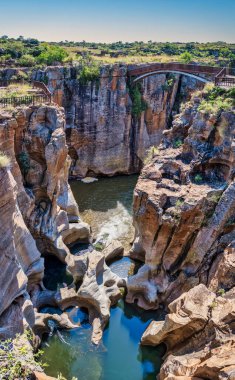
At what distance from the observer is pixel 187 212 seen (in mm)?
17188

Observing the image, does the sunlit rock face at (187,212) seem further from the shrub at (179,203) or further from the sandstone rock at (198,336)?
the sandstone rock at (198,336)

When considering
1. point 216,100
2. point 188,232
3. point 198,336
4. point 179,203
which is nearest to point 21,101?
point 179,203

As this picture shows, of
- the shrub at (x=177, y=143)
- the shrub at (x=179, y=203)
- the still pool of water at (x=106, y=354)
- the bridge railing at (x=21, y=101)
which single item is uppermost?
the bridge railing at (x=21, y=101)

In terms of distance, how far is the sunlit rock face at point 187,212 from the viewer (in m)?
16.7

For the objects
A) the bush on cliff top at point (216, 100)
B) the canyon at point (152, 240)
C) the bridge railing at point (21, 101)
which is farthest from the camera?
the bridge railing at point (21, 101)

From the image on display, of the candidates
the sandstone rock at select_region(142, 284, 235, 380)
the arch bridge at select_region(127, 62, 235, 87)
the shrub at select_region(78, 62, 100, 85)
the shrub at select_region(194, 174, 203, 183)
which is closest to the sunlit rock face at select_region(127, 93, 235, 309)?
the shrub at select_region(194, 174, 203, 183)

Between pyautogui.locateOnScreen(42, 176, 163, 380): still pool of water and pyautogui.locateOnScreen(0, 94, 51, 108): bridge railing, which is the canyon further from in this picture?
pyautogui.locateOnScreen(0, 94, 51, 108): bridge railing

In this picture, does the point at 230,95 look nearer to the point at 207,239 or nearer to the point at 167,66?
the point at 207,239

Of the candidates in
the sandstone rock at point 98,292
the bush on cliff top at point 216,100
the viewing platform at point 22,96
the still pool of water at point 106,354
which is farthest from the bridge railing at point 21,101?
the still pool of water at point 106,354

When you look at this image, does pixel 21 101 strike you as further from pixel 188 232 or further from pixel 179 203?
pixel 188 232

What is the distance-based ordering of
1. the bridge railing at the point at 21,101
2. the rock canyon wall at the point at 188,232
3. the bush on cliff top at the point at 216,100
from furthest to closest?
the bridge railing at the point at 21,101 < the bush on cliff top at the point at 216,100 < the rock canyon wall at the point at 188,232

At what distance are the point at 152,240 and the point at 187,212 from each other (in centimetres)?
264

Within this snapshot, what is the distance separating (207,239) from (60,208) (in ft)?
32.5

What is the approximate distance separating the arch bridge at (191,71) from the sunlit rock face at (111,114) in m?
1.04
